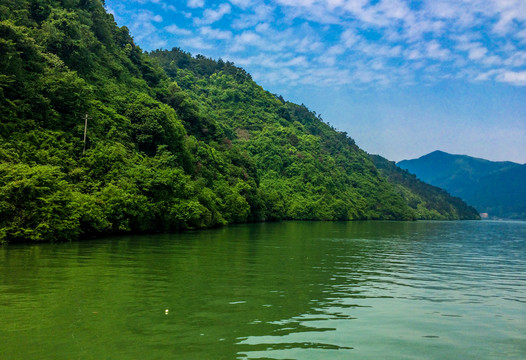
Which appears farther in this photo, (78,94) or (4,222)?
(78,94)

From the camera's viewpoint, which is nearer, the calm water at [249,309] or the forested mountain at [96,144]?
the calm water at [249,309]

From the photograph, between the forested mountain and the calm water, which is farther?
the forested mountain

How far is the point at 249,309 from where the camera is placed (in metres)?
12.6

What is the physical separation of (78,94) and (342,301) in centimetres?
4302

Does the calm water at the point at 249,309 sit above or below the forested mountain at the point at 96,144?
below

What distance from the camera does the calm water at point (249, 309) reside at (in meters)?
9.12

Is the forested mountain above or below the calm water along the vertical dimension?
above

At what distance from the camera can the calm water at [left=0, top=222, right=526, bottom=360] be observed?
9.12m

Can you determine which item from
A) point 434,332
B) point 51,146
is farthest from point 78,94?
point 434,332

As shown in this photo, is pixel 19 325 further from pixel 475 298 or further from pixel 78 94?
pixel 78 94

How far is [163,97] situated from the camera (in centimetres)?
8569

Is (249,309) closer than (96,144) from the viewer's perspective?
Yes

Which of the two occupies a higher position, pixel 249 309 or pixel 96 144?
pixel 96 144

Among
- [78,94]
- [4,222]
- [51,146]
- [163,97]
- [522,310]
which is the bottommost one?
[522,310]
